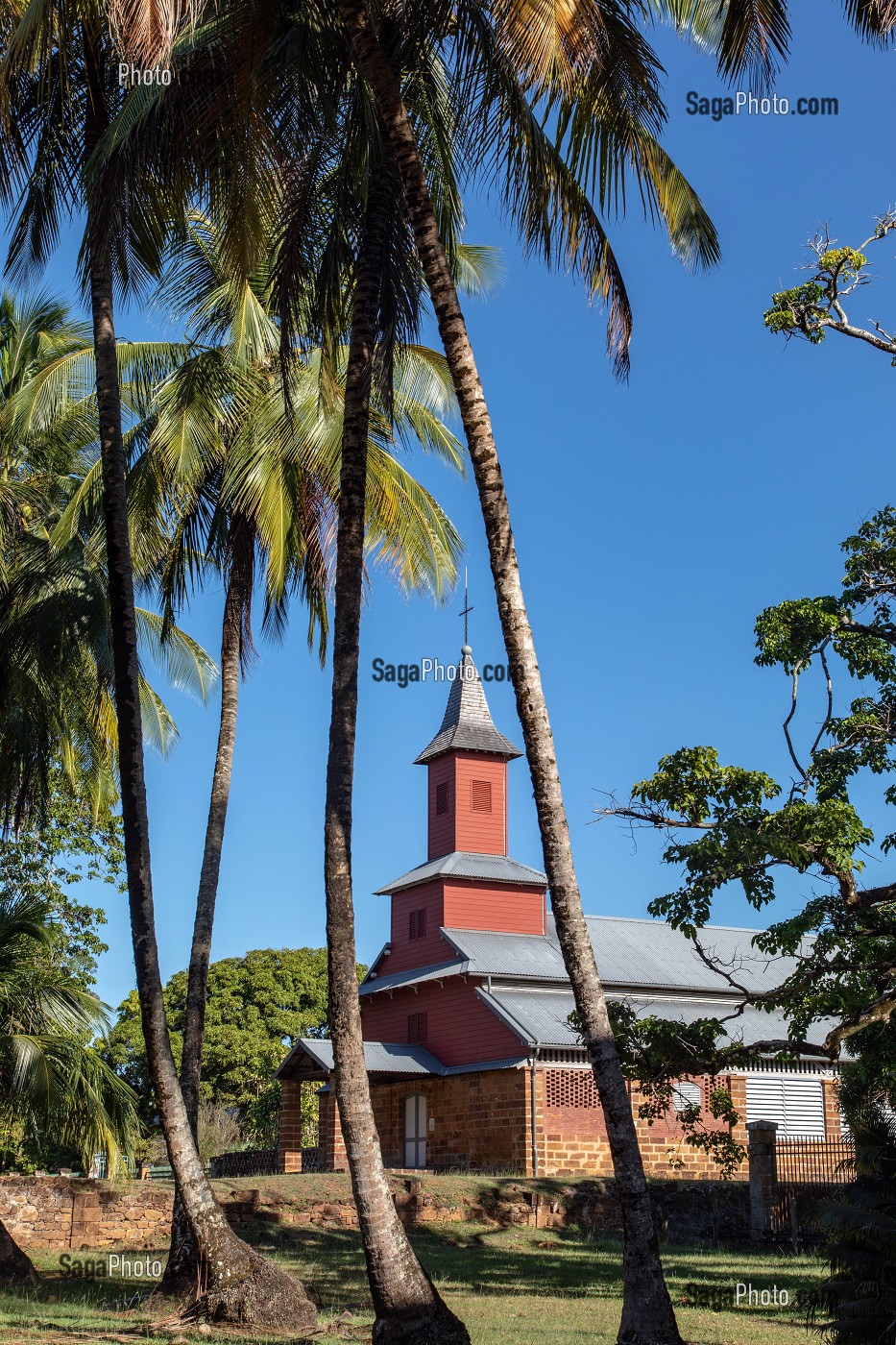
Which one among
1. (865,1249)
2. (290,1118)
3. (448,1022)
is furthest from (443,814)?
(865,1249)

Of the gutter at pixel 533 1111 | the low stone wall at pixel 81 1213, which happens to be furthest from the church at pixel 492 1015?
the low stone wall at pixel 81 1213

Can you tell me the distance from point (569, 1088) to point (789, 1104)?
695 cm

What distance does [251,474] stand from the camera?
15562 millimetres

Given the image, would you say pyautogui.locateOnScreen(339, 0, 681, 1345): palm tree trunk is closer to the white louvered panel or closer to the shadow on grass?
the shadow on grass

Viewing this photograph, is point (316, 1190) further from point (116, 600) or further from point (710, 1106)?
point (116, 600)

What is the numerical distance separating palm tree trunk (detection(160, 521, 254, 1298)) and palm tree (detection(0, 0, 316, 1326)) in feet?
3.77

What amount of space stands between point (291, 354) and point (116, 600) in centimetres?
346

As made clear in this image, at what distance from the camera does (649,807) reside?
13.5m

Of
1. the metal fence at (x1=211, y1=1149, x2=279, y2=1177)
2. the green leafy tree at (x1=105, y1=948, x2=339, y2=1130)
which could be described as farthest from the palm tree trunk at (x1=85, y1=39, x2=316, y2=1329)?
the green leafy tree at (x1=105, y1=948, x2=339, y2=1130)

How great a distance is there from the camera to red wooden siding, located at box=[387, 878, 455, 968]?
1371 inches

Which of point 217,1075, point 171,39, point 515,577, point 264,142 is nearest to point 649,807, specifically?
point 515,577

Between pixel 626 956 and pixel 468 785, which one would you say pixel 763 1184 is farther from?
pixel 468 785

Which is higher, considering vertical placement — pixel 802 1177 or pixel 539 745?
pixel 539 745

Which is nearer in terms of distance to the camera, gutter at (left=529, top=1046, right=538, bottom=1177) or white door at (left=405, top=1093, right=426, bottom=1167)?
gutter at (left=529, top=1046, right=538, bottom=1177)
